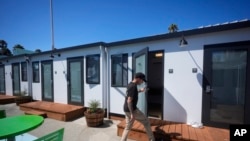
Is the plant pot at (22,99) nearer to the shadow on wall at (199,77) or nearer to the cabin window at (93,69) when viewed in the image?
the cabin window at (93,69)

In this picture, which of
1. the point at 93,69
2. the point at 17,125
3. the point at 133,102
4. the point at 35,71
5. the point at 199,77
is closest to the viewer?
the point at 17,125

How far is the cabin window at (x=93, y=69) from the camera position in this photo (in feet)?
16.1

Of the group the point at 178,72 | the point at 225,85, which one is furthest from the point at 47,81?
the point at 225,85

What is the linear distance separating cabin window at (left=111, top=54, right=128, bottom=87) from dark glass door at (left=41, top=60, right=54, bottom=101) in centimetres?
359

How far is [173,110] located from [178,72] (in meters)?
1.10

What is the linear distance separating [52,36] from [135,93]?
8.50 metres

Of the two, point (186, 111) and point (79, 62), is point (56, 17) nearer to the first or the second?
point (79, 62)

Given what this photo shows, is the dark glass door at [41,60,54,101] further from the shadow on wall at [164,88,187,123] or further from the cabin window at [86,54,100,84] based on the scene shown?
the shadow on wall at [164,88,187,123]

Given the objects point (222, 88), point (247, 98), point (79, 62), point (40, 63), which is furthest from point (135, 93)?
point (40, 63)

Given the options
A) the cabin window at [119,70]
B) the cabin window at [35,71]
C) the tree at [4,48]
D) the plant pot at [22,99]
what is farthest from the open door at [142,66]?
the tree at [4,48]

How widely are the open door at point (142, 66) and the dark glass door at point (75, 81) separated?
8.58 feet

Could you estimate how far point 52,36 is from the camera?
8.52 metres

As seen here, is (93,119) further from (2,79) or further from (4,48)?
(4,48)

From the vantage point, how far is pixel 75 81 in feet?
18.0
